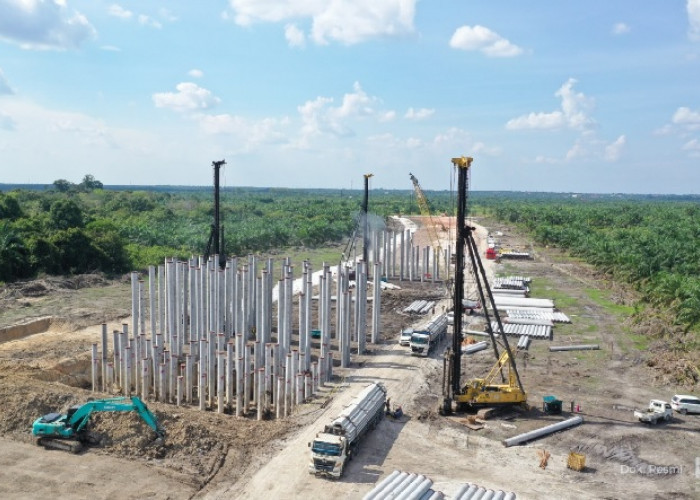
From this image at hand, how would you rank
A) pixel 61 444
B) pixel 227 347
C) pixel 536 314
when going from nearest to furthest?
pixel 61 444
pixel 227 347
pixel 536 314

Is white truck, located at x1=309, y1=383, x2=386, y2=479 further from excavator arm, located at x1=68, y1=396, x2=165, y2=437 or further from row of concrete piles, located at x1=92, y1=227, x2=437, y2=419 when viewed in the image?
excavator arm, located at x1=68, y1=396, x2=165, y2=437

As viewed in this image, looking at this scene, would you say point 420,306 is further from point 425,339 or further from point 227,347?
point 227,347

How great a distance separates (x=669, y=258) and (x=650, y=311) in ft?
41.2

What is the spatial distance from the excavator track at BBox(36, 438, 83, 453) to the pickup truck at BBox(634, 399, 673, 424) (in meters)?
21.8

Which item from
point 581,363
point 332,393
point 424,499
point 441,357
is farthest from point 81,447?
point 581,363

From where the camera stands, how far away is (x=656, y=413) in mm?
25266

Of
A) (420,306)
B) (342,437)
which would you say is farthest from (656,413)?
(420,306)

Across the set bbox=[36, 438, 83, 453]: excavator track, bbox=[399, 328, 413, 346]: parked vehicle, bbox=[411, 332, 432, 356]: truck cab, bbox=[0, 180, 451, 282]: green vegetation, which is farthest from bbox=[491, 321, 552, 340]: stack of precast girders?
bbox=[0, 180, 451, 282]: green vegetation

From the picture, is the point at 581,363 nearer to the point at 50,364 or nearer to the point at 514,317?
the point at 514,317

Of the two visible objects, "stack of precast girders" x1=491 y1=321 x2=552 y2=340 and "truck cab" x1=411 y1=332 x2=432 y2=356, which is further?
"stack of precast girders" x1=491 y1=321 x2=552 y2=340

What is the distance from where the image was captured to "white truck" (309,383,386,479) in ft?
64.1

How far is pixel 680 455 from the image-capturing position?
Result: 22.5m

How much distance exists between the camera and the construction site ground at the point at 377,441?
19.6m

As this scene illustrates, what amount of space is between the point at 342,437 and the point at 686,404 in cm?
1597
